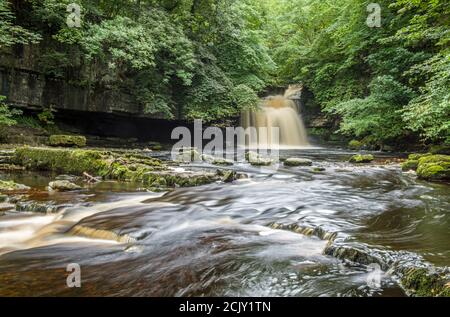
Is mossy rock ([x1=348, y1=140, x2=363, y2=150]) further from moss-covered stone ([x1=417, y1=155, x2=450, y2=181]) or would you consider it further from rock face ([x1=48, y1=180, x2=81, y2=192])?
rock face ([x1=48, y1=180, x2=81, y2=192])

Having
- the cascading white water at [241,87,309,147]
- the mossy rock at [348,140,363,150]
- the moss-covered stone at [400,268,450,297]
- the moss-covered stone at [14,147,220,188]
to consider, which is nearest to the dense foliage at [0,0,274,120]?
the cascading white water at [241,87,309,147]

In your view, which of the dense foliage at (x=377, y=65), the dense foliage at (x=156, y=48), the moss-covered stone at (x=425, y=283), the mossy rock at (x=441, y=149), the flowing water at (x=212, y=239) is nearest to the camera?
the moss-covered stone at (x=425, y=283)

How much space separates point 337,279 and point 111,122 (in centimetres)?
1717

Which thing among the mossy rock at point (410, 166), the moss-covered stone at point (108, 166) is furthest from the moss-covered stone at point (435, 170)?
the moss-covered stone at point (108, 166)

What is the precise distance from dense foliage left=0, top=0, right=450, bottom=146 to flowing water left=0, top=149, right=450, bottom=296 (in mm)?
4619

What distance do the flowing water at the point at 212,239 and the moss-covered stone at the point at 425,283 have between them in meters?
0.11

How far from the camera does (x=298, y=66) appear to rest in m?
24.2

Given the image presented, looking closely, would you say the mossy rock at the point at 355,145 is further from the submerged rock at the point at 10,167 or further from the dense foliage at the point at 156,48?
the submerged rock at the point at 10,167

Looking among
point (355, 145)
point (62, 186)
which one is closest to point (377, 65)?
point (355, 145)

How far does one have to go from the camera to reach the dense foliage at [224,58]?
12.6m

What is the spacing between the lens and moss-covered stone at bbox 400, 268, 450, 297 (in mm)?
2679
